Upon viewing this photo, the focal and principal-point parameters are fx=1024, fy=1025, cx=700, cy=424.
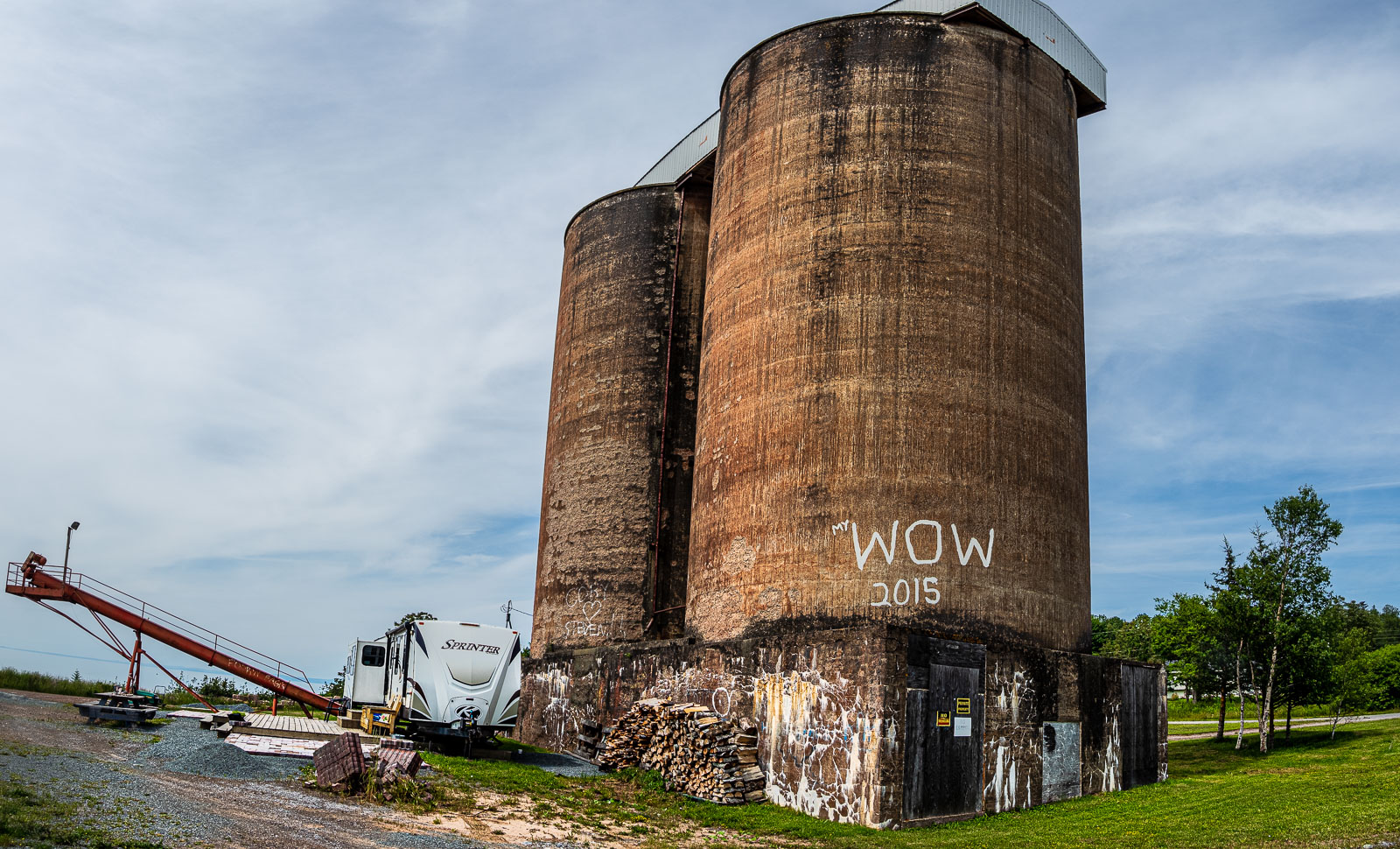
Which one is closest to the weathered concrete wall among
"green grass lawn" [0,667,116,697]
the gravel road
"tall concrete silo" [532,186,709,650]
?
the gravel road

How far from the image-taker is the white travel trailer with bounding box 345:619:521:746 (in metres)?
23.0

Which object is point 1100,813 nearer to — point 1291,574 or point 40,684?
point 1291,574

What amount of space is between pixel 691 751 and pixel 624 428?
13.7 metres

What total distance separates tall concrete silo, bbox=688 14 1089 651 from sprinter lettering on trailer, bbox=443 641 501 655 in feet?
15.8

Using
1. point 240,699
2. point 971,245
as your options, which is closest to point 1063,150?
point 971,245

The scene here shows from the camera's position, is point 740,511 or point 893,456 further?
point 740,511

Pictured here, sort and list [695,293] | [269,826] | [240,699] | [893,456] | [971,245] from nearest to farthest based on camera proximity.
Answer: [269,826], [893,456], [971,245], [695,293], [240,699]

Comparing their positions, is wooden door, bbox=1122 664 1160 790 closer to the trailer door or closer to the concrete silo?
the concrete silo

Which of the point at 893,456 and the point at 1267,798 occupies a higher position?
the point at 893,456

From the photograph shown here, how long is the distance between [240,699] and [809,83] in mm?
33053

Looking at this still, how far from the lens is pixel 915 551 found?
747 inches

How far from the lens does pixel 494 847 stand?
11734mm

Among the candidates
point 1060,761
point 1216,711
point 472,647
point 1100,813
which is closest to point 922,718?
point 1100,813

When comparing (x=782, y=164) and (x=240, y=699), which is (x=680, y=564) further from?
(x=240, y=699)
